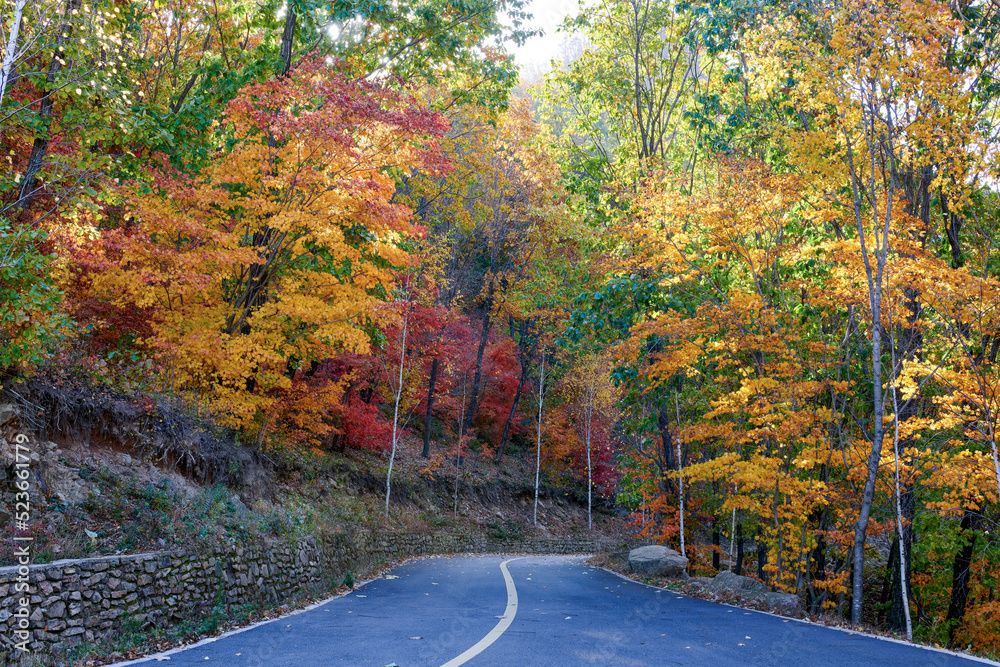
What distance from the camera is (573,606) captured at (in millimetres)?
10062

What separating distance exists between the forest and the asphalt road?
3032 millimetres

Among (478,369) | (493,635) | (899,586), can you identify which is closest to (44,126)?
(493,635)

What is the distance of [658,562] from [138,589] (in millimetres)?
12195

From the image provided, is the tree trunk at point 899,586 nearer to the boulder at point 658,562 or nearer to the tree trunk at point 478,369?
the boulder at point 658,562

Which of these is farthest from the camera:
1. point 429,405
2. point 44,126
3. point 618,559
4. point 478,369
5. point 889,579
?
point 478,369

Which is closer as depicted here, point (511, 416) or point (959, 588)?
point (959, 588)

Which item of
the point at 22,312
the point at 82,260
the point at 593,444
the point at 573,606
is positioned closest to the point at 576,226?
the point at 593,444

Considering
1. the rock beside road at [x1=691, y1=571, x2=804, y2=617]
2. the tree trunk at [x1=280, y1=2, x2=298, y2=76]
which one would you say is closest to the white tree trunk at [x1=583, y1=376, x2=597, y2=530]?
the rock beside road at [x1=691, y1=571, x2=804, y2=617]

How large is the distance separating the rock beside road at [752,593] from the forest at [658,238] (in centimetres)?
71

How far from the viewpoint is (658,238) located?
1320cm

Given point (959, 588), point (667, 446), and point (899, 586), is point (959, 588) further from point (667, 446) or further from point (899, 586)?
point (667, 446)

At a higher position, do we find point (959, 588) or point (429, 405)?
point (429, 405)

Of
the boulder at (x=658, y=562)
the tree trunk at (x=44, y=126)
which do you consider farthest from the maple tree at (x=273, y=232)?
the boulder at (x=658, y=562)

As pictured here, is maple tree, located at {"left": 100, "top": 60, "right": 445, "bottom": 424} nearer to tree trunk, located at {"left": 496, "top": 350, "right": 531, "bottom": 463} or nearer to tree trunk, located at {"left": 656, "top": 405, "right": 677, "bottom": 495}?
tree trunk, located at {"left": 656, "top": 405, "right": 677, "bottom": 495}
